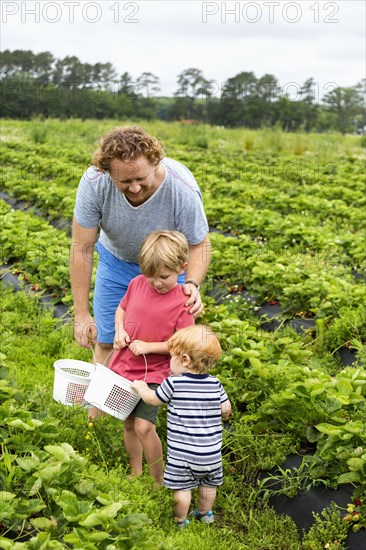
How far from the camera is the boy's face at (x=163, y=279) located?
3152 mm

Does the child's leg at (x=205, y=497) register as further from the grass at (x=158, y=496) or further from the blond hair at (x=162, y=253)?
the blond hair at (x=162, y=253)

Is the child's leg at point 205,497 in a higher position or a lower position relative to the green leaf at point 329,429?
lower

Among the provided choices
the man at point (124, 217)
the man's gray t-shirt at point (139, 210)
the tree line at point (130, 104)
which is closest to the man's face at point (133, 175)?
the man at point (124, 217)

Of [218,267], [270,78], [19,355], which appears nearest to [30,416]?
[19,355]

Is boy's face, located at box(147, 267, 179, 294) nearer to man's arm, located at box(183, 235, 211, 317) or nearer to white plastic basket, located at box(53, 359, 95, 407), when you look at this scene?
man's arm, located at box(183, 235, 211, 317)

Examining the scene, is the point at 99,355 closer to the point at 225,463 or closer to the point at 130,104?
the point at 225,463

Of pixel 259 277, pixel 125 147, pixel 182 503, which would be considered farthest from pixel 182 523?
pixel 259 277

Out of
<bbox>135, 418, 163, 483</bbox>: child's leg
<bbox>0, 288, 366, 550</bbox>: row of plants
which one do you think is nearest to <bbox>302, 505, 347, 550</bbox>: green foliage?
<bbox>0, 288, 366, 550</bbox>: row of plants

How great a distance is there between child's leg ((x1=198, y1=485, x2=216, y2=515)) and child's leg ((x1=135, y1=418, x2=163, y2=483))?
0.25 m

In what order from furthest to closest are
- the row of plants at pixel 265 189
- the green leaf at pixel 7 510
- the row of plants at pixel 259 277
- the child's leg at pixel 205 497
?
the row of plants at pixel 265 189
the row of plants at pixel 259 277
the child's leg at pixel 205 497
the green leaf at pixel 7 510

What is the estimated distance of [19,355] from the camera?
4.94m

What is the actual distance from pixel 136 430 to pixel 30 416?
49 cm

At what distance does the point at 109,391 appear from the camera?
3127 mm

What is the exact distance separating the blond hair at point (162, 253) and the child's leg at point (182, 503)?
3.24ft
